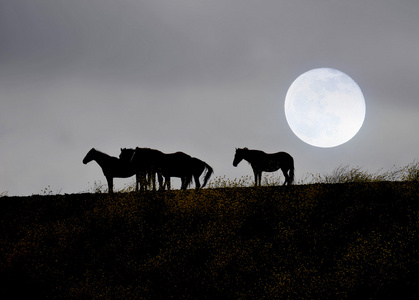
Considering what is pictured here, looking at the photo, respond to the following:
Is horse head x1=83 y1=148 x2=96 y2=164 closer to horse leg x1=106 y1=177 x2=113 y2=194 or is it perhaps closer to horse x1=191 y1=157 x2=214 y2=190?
horse leg x1=106 y1=177 x2=113 y2=194

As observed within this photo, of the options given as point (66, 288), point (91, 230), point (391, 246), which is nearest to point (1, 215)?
point (91, 230)

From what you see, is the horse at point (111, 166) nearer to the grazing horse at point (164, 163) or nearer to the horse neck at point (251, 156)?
the grazing horse at point (164, 163)

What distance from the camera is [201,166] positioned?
18016 millimetres

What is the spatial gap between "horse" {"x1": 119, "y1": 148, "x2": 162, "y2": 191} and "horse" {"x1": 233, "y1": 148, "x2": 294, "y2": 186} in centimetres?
478

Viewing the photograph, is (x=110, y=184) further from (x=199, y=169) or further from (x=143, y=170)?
(x=199, y=169)

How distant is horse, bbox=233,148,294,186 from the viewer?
61.0 feet

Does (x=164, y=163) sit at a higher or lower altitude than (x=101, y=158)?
lower

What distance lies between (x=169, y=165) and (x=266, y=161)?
5123 mm

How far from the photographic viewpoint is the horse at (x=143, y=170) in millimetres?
16109

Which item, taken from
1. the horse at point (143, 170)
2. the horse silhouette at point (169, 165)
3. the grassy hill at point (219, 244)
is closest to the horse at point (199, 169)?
the horse silhouette at point (169, 165)

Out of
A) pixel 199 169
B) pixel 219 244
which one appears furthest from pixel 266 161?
pixel 219 244

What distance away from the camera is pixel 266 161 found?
18.9 metres

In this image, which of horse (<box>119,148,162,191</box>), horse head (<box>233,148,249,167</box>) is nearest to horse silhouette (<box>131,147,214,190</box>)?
horse (<box>119,148,162,191</box>)

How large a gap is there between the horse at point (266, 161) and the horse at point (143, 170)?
4.78 metres
